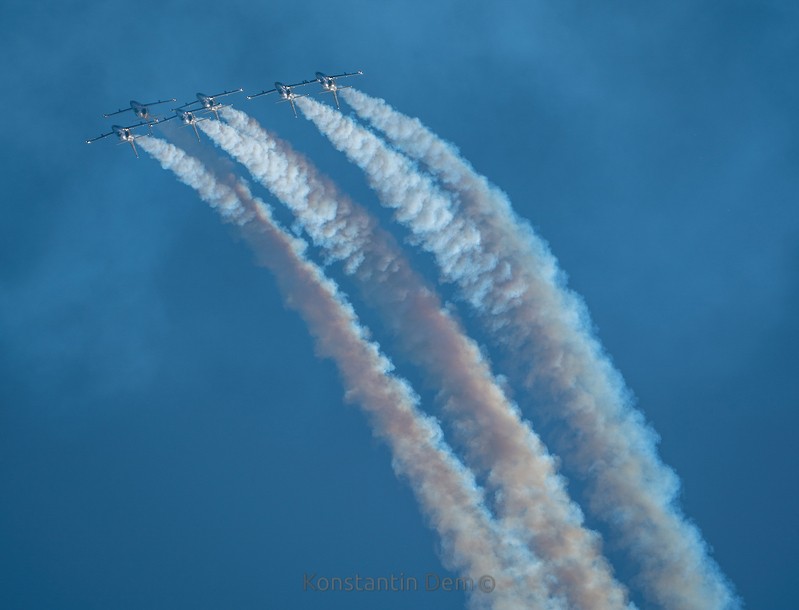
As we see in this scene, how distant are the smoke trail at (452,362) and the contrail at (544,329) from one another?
1.90 metres

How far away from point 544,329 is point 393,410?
1053 cm

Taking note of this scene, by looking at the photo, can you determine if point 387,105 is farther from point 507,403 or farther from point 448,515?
point 448,515

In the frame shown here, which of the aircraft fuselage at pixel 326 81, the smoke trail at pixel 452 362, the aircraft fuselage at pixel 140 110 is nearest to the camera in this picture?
the smoke trail at pixel 452 362

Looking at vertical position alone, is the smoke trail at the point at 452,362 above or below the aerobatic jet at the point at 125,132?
below

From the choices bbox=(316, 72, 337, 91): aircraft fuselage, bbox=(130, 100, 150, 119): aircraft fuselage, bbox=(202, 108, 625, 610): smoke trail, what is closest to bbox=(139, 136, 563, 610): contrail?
bbox=(202, 108, 625, 610): smoke trail

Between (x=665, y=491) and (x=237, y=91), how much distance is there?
123 ft

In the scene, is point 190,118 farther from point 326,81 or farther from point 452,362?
point 452,362

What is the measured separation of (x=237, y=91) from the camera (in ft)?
235

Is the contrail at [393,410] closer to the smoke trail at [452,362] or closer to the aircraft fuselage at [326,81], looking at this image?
the smoke trail at [452,362]

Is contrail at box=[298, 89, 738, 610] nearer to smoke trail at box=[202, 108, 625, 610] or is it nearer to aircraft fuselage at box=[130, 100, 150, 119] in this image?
smoke trail at box=[202, 108, 625, 610]

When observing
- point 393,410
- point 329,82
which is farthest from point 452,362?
point 329,82

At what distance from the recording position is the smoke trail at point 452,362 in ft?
202

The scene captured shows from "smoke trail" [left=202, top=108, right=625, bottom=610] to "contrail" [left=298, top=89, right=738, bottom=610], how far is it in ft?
6.24

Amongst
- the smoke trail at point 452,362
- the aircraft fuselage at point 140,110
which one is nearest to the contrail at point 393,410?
the smoke trail at point 452,362
